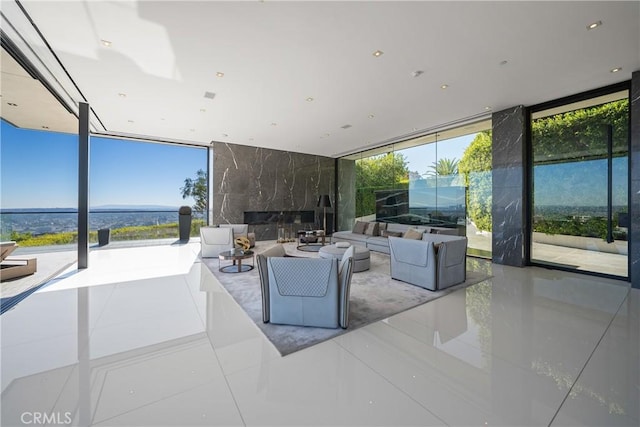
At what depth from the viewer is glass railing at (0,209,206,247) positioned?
537cm

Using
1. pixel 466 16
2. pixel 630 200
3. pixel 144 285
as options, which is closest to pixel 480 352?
pixel 466 16

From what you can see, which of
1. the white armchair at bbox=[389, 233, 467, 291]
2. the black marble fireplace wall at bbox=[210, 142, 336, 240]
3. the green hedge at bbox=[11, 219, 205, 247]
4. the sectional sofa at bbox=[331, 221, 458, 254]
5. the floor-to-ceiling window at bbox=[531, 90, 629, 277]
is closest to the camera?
the white armchair at bbox=[389, 233, 467, 291]

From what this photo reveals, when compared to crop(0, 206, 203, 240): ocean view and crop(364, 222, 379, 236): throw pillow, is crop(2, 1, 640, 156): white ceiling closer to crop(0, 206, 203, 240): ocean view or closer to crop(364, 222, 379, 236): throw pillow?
crop(0, 206, 203, 240): ocean view

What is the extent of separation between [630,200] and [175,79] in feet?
25.2

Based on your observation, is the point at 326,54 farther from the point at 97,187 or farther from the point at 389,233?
the point at 97,187

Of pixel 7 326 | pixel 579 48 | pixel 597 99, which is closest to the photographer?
pixel 7 326

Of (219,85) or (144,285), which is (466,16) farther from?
(144,285)

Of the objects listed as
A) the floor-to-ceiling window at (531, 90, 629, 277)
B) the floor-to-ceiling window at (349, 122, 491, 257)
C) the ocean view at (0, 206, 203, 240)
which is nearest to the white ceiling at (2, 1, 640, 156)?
the floor-to-ceiling window at (531, 90, 629, 277)

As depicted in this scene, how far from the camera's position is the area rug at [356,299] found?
2613 mm

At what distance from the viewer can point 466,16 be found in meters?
2.87

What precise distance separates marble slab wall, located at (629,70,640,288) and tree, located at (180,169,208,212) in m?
11.0

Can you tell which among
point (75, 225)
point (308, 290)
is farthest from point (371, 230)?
point (75, 225)

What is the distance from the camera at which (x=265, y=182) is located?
31.1 feet

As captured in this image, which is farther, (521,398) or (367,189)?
(367,189)
